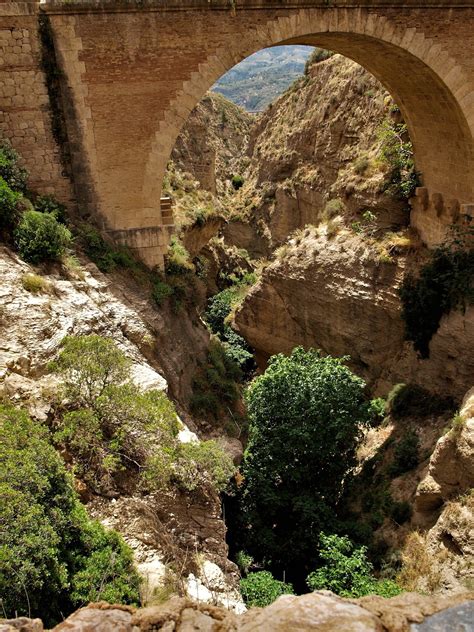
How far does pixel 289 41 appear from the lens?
38.7 feet

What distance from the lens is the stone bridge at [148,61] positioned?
9992 millimetres

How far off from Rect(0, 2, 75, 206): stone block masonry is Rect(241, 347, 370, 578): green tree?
585cm

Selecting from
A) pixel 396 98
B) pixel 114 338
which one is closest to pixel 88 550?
pixel 114 338

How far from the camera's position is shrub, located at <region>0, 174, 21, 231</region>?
8844 millimetres

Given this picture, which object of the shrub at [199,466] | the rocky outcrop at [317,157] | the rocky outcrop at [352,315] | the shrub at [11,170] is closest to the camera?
the shrub at [199,466]

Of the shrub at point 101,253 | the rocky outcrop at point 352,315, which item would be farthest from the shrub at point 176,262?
the rocky outcrop at point 352,315

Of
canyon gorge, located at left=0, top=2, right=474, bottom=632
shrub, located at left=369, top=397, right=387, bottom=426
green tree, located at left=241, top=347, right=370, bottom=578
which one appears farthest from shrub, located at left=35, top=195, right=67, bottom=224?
shrub, located at left=369, top=397, right=387, bottom=426

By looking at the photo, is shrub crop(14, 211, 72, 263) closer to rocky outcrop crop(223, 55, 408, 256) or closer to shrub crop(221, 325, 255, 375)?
rocky outcrop crop(223, 55, 408, 256)

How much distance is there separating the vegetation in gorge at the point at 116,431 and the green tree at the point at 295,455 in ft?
9.89

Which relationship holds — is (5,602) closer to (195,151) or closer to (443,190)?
(443,190)

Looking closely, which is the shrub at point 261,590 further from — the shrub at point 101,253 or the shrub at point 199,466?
the shrub at point 101,253

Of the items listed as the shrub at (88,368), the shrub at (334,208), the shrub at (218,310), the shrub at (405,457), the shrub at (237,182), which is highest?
the shrub at (237,182)

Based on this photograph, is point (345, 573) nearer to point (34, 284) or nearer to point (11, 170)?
point (34, 284)

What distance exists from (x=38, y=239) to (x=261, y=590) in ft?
21.2
